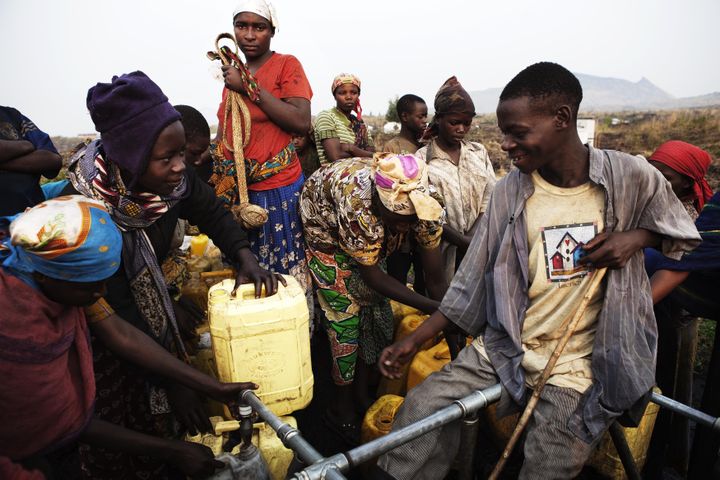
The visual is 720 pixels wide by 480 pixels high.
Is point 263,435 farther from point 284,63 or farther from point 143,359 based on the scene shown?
point 284,63

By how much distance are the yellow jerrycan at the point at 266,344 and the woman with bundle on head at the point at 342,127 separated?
2435mm

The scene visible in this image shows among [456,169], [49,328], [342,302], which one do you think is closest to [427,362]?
[342,302]

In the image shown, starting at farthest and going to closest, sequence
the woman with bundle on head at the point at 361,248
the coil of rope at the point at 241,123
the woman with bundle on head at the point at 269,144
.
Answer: the woman with bundle on head at the point at 269,144 < the coil of rope at the point at 241,123 < the woman with bundle on head at the point at 361,248

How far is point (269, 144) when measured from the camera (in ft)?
10.1

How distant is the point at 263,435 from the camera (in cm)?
210

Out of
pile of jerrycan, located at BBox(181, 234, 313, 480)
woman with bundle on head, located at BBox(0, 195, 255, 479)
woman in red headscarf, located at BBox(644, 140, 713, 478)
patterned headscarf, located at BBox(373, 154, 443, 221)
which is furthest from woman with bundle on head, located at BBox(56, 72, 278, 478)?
woman in red headscarf, located at BBox(644, 140, 713, 478)

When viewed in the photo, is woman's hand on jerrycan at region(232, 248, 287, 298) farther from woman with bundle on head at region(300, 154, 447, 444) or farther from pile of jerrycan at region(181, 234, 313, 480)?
woman with bundle on head at region(300, 154, 447, 444)

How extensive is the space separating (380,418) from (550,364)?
127 centimetres

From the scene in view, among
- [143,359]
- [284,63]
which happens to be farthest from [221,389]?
[284,63]

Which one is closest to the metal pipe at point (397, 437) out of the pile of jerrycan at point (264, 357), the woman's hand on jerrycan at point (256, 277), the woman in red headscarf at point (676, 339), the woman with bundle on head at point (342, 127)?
the pile of jerrycan at point (264, 357)

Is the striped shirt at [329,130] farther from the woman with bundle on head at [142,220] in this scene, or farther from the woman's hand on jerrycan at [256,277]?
the woman's hand on jerrycan at [256,277]

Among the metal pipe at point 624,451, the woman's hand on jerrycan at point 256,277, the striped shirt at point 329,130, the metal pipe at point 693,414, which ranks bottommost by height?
the metal pipe at point 624,451

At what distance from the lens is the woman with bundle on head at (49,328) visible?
1.35 meters

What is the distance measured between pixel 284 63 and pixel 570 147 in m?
2.01
